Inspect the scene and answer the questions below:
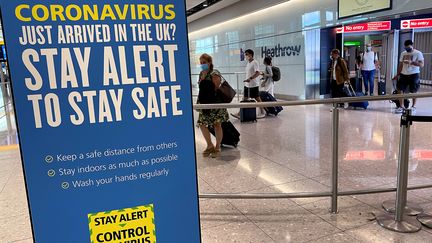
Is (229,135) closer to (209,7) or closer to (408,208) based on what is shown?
(408,208)

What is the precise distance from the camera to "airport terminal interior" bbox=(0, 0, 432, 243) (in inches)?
118

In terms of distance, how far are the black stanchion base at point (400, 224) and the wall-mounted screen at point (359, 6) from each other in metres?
6.86

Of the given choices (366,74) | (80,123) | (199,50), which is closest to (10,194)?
(80,123)

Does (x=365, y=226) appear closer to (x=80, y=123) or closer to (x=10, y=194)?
(x=80, y=123)

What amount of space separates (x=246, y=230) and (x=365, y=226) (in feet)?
3.27

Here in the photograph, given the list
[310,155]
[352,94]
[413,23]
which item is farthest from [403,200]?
[413,23]

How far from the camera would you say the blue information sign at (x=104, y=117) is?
1.29m

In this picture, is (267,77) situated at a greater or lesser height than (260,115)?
greater

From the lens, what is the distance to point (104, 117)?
1.40m

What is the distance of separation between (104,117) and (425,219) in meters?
2.86

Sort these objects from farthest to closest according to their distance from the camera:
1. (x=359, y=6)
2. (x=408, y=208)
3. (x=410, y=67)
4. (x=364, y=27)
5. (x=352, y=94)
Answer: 1. (x=364, y=27)
2. (x=352, y=94)
3. (x=359, y=6)
4. (x=410, y=67)
5. (x=408, y=208)

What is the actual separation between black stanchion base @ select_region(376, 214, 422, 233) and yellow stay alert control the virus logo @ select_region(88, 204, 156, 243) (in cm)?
220

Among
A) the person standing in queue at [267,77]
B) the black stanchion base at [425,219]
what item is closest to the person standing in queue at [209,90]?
the black stanchion base at [425,219]

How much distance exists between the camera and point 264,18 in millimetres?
14055
